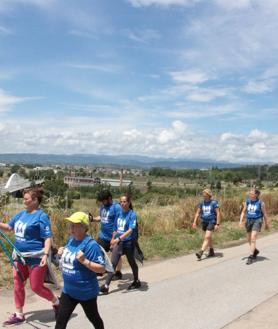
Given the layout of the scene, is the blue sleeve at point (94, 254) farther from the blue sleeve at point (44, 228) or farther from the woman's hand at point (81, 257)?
the blue sleeve at point (44, 228)

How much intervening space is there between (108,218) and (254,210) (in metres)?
4.31

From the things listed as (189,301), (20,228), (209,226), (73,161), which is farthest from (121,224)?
(73,161)

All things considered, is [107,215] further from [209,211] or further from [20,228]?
[209,211]

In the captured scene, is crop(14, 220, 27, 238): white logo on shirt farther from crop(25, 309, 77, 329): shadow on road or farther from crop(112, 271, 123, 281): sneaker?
crop(112, 271, 123, 281): sneaker

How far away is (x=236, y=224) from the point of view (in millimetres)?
18094

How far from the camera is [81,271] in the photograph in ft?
16.3

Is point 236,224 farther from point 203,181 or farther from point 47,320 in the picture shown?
point 47,320

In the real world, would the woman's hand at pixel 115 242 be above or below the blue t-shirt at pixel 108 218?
below

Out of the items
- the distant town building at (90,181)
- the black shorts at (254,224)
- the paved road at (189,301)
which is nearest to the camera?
the paved road at (189,301)

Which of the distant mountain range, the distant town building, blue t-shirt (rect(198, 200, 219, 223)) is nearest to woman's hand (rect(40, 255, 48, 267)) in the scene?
blue t-shirt (rect(198, 200, 219, 223))

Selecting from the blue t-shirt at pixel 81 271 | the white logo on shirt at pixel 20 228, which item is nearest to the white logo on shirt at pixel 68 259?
the blue t-shirt at pixel 81 271

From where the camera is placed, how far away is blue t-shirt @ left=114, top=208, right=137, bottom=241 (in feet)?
27.0

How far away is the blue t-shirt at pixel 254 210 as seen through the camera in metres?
11.6

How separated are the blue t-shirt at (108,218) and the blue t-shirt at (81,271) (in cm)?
361
